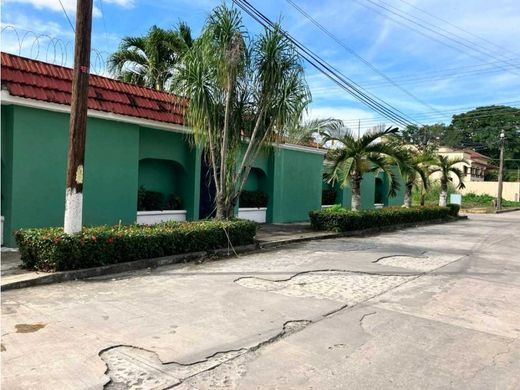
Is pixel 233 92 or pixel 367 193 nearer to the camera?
pixel 233 92

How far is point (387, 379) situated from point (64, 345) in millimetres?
3004

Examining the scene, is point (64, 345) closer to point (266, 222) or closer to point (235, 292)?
point (235, 292)

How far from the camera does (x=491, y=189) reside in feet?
189

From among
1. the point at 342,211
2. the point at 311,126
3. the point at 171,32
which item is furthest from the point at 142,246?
the point at 311,126

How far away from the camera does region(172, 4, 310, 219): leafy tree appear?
421 inches

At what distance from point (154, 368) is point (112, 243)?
4.14 metres

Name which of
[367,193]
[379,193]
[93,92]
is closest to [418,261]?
[93,92]

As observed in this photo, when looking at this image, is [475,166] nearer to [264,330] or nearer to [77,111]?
[77,111]

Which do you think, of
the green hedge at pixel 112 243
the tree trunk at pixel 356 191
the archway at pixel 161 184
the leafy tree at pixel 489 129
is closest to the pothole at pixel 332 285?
the green hedge at pixel 112 243

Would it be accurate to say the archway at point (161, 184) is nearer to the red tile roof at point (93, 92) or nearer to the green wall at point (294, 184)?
the red tile roof at point (93, 92)

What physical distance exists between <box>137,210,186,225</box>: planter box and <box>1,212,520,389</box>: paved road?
404 centimetres

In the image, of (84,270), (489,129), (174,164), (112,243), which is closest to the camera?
(84,270)

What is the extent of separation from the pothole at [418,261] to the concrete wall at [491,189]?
5069 centimetres

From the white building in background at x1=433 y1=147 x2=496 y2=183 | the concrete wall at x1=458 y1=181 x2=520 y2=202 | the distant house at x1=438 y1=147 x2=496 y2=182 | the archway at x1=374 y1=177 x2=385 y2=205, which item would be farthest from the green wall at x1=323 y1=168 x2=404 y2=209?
the distant house at x1=438 y1=147 x2=496 y2=182
